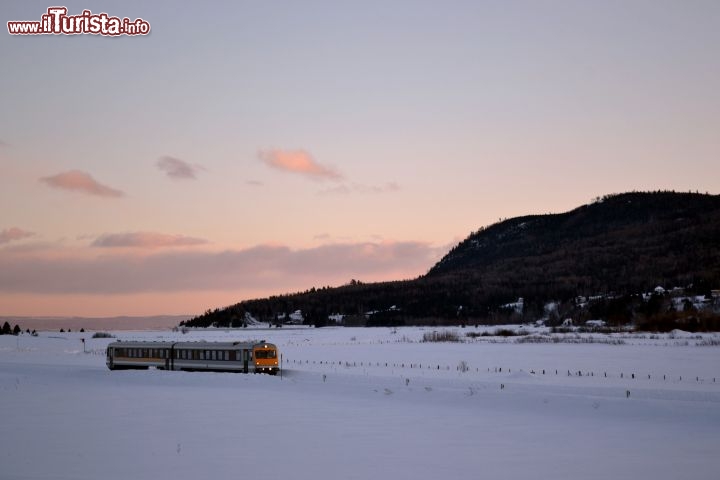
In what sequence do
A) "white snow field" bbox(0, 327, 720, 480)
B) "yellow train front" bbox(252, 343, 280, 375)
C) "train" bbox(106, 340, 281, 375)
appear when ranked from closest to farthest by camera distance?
"white snow field" bbox(0, 327, 720, 480), "yellow train front" bbox(252, 343, 280, 375), "train" bbox(106, 340, 281, 375)

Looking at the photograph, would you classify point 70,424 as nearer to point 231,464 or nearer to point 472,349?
point 231,464

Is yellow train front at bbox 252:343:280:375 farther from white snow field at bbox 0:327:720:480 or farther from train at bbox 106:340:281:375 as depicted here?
white snow field at bbox 0:327:720:480

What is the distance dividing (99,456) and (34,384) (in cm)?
2988

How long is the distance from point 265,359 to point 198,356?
6.99 m

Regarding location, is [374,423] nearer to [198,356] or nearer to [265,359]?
[265,359]

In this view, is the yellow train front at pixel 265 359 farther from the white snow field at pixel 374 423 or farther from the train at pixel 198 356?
the white snow field at pixel 374 423

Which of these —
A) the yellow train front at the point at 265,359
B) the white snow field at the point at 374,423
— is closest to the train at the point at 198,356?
the yellow train front at the point at 265,359

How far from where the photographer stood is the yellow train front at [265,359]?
173 feet

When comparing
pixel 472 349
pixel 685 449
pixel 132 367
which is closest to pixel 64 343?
pixel 132 367

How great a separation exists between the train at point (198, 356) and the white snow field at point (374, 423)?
1.92m

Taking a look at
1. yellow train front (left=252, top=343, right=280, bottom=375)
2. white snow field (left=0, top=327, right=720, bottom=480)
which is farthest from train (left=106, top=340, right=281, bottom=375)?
white snow field (left=0, top=327, right=720, bottom=480)

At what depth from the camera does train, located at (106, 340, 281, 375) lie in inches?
2103

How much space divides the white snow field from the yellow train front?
182 centimetres

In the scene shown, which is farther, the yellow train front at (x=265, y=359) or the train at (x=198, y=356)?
the train at (x=198, y=356)
